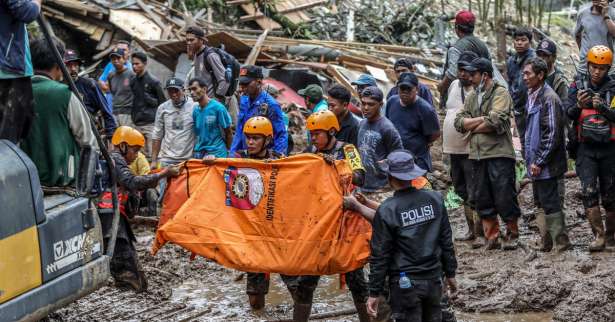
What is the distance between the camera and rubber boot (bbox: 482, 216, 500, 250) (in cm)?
1069

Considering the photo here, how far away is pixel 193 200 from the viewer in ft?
27.5

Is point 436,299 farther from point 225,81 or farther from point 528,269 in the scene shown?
point 225,81

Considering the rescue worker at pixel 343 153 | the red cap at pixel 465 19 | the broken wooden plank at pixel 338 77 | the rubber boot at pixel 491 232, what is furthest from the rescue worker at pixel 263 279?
the broken wooden plank at pixel 338 77

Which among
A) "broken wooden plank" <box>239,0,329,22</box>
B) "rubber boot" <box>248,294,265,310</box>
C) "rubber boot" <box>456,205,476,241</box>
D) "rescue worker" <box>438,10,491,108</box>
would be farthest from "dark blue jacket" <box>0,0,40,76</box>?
"broken wooden plank" <box>239,0,329,22</box>

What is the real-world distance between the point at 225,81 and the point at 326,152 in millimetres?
4584

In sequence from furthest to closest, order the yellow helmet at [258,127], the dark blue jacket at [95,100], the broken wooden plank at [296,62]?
1. the broken wooden plank at [296,62]
2. the dark blue jacket at [95,100]
3. the yellow helmet at [258,127]

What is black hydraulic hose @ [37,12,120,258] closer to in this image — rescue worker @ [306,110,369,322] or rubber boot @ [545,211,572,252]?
rescue worker @ [306,110,369,322]

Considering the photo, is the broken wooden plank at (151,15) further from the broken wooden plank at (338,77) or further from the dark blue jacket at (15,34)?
the dark blue jacket at (15,34)

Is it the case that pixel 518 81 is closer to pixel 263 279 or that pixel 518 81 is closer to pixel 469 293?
pixel 469 293

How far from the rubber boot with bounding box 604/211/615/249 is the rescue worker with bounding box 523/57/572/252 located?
1.30ft

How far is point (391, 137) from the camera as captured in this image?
9016mm

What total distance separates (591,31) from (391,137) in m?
4.52

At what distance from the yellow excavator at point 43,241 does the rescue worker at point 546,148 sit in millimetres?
4856

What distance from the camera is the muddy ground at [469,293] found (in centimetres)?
867
